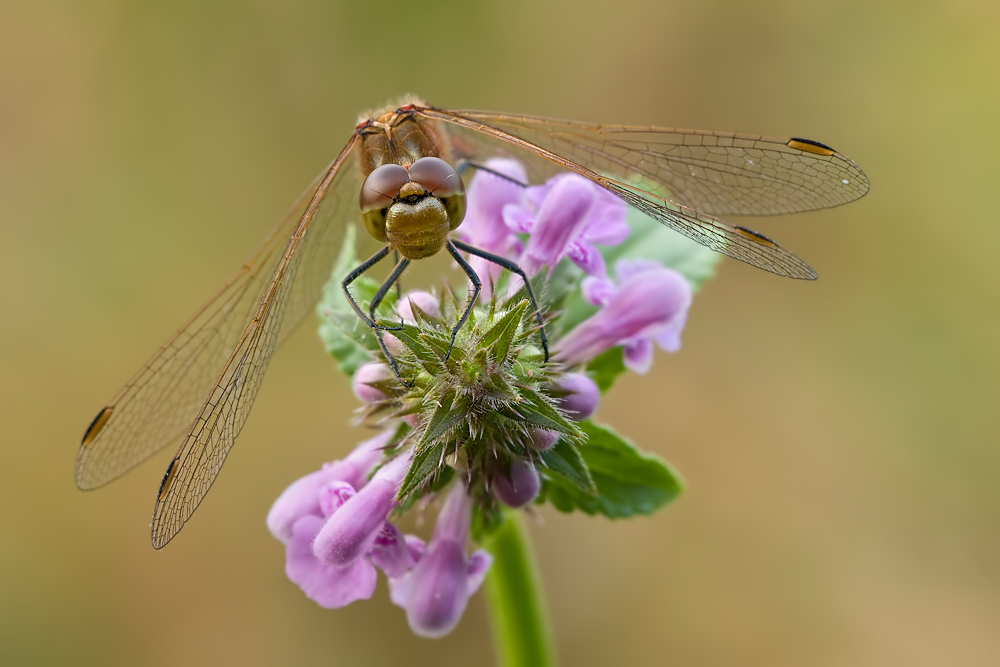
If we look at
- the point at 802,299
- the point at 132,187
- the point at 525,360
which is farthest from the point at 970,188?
the point at 132,187

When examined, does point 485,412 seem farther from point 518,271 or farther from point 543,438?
point 518,271

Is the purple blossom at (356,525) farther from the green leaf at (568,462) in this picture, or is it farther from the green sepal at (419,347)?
the green leaf at (568,462)

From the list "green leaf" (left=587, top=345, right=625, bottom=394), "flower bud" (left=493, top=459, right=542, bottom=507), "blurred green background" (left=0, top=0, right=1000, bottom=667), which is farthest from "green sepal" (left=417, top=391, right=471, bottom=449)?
"blurred green background" (left=0, top=0, right=1000, bottom=667)

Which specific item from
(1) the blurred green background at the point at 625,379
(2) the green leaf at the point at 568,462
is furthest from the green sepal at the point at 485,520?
(1) the blurred green background at the point at 625,379

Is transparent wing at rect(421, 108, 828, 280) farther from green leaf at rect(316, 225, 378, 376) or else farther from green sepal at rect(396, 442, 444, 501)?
green sepal at rect(396, 442, 444, 501)

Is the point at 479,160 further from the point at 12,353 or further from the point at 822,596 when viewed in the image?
the point at 12,353

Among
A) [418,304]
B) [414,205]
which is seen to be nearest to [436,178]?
[414,205]
